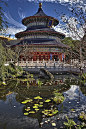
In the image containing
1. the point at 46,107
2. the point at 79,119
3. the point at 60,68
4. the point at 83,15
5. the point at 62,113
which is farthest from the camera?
the point at 60,68

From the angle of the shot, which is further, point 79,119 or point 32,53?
point 32,53

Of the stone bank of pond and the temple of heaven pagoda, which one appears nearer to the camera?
the stone bank of pond

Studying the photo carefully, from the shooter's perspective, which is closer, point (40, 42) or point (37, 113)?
point (37, 113)

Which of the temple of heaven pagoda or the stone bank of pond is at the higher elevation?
the temple of heaven pagoda

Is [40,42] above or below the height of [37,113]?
above

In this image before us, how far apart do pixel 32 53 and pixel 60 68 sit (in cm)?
940

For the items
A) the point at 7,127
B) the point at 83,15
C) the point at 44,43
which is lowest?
the point at 7,127

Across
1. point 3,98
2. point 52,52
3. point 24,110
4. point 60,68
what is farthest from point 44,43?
point 24,110

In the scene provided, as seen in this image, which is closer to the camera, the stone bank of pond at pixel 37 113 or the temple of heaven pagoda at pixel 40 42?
the stone bank of pond at pixel 37 113

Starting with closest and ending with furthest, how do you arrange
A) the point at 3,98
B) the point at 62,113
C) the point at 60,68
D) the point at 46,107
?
the point at 62,113 < the point at 46,107 < the point at 3,98 < the point at 60,68

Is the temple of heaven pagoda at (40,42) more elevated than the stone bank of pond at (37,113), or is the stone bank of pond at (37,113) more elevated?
the temple of heaven pagoda at (40,42)

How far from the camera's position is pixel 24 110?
5.64 meters

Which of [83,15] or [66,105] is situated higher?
[83,15]

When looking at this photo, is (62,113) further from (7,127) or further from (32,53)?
(32,53)
